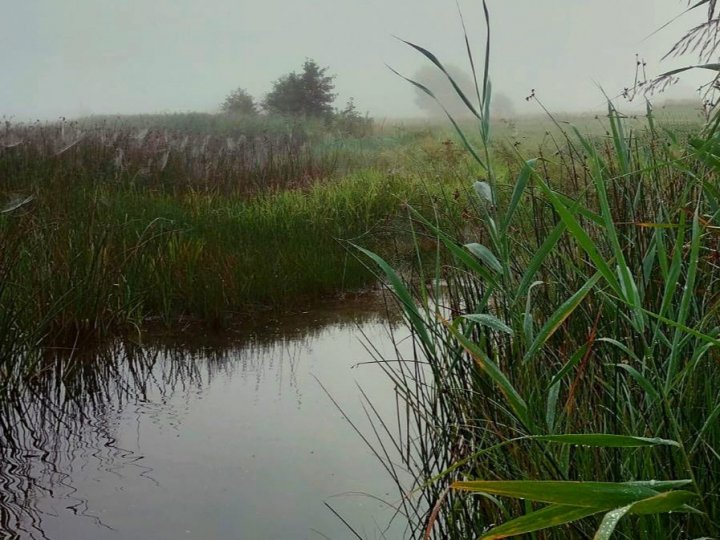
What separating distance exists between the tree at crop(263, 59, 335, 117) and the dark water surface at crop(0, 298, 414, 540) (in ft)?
52.2

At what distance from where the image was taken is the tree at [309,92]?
61.6 feet

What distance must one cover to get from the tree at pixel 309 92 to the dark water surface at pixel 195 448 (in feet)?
52.2

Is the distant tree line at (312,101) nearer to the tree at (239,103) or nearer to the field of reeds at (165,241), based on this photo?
the tree at (239,103)

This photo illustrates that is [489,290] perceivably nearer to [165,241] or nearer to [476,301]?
[476,301]

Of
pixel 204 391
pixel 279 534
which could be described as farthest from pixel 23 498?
pixel 204 391

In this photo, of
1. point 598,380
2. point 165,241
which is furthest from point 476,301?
point 165,241

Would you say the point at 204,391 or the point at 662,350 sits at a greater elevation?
the point at 662,350

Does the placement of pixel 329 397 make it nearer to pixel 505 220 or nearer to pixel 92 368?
pixel 92 368

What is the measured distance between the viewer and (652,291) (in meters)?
1.57

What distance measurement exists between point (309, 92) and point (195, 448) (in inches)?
677

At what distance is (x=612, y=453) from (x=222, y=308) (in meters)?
2.80

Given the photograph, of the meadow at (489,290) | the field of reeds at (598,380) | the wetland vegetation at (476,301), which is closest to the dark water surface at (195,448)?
the wetland vegetation at (476,301)

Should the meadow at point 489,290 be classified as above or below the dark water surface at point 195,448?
above

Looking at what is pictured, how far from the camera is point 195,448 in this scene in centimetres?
232
